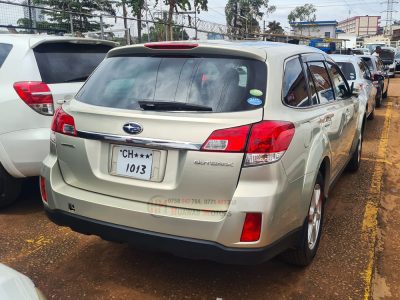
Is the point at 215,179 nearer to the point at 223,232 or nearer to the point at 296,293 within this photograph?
the point at 223,232

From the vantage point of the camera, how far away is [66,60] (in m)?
4.56

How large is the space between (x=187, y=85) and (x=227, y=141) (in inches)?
19.9

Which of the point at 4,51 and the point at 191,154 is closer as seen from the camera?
the point at 191,154

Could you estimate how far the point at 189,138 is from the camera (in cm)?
250

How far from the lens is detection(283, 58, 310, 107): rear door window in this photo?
290 cm

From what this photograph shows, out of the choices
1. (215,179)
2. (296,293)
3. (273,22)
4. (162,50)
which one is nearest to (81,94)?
(162,50)

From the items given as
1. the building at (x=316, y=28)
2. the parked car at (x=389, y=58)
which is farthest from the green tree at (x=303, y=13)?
the parked car at (x=389, y=58)

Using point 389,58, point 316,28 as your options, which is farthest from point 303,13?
point 389,58

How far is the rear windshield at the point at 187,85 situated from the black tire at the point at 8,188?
1779mm

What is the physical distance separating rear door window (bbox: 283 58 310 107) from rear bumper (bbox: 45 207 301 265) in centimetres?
88

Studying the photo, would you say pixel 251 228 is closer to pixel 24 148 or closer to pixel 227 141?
pixel 227 141

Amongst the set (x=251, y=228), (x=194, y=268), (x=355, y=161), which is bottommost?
(x=194, y=268)

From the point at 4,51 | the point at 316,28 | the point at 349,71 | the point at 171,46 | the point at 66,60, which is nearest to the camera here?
the point at 171,46

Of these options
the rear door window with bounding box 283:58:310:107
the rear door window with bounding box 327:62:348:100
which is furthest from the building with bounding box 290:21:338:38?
the rear door window with bounding box 283:58:310:107
